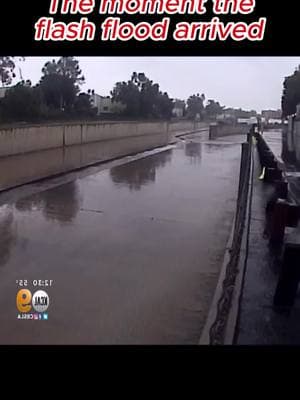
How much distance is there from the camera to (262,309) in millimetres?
3482

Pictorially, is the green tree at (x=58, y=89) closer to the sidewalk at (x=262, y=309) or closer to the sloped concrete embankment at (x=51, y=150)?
the sloped concrete embankment at (x=51, y=150)

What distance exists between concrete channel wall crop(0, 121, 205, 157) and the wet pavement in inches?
245

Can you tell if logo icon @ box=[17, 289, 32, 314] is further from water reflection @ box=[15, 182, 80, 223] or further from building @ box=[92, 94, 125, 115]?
building @ box=[92, 94, 125, 115]

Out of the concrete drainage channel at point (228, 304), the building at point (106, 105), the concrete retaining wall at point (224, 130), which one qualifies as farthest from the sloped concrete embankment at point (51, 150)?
the concrete retaining wall at point (224, 130)

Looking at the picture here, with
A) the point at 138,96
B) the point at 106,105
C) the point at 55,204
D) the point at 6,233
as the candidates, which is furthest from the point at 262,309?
the point at 106,105

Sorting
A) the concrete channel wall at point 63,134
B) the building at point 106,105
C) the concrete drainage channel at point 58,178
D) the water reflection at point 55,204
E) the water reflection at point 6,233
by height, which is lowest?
the water reflection at point 6,233

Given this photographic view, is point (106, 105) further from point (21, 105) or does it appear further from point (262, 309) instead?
point (262, 309)

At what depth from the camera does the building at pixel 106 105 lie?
1303 inches

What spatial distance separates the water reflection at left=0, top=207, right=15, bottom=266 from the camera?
5.71 m

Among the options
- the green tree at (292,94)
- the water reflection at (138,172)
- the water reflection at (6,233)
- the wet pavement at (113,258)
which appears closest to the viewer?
the wet pavement at (113,258)

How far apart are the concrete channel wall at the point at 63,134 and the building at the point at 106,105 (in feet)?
7.20

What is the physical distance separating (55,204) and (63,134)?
43.5 ft
